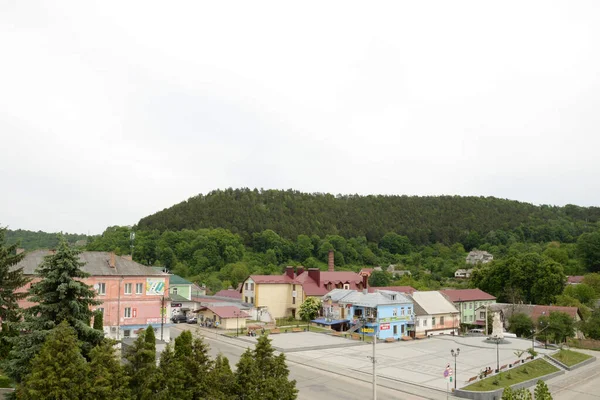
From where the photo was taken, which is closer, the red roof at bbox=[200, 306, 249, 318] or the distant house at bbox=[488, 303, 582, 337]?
the red roof at bbox=[200, 306, 249, 318]

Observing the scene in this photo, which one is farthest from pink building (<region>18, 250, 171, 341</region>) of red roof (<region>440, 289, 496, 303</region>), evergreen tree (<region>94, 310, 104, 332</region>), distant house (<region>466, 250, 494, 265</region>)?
distant house (<region>466, 250, 494, 265</region>)

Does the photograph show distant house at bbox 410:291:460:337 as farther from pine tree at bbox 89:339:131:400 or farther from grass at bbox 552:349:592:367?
pine tree at bbox 89:339:131:400

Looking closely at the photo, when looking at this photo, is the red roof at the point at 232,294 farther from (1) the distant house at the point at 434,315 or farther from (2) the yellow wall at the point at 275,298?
(1) the distant house at the point at 434,315

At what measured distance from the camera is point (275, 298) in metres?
71.4

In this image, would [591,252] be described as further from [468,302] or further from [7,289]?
[7,289]

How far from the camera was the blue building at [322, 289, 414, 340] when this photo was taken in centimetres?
5969

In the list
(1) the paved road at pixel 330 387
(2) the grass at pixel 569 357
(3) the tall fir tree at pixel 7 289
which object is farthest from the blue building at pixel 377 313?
(3) the tall fir tree at pixel 7 289

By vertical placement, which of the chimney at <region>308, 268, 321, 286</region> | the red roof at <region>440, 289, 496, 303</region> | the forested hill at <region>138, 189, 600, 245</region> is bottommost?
the red roof at <region>440, 289, 496, 303</region>

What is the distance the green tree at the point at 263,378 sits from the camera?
20922 mm

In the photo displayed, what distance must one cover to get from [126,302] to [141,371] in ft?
84.8

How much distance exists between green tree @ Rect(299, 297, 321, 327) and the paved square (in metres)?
10.7

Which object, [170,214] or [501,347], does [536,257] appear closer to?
[501,347]

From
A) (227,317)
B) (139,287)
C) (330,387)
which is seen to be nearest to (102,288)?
(139,287)

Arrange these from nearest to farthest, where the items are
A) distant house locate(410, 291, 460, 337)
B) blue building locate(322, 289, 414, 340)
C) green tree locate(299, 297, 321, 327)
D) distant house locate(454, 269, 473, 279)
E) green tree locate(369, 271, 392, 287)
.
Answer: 1. blue building locate(322, 289, 414, 340)
2. distant house locate(410, 291, 460, 337)
3. green tree locate(299, 297, 321, 327)
4. green tree locate(369, 271, 392, 287)
5. distant house locate(454, 269, 473, 279)
